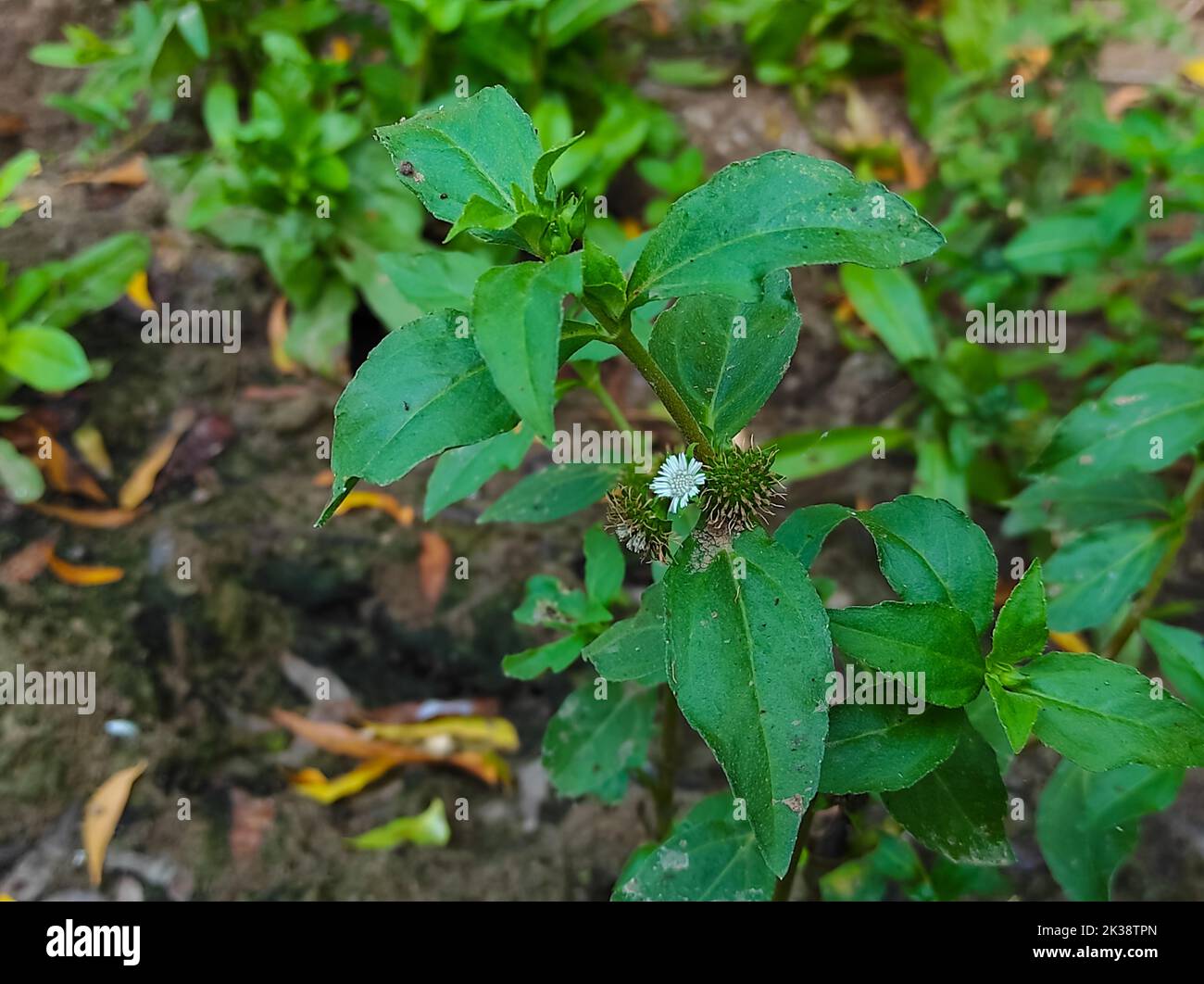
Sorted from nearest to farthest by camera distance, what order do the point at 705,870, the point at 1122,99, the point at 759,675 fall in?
the point at 759,675 → the point at 705,870 → the point at 1122,99

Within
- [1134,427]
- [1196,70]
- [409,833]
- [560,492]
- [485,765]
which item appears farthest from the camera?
[1196,70]

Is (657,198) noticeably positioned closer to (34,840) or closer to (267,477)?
(267,477)

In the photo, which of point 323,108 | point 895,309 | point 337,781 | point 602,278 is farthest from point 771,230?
point 323,108

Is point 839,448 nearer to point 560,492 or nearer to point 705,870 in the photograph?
point 560,492

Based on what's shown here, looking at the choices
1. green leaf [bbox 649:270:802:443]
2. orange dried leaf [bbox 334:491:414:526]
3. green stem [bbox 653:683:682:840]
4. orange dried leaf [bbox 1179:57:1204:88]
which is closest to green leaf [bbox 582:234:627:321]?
green leaf [bbox 649:270:802:443]

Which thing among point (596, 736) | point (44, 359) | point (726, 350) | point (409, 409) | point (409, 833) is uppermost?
point (44, 359)

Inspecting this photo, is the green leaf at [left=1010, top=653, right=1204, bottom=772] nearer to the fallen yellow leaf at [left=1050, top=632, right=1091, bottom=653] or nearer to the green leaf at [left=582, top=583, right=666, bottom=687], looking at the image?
the green leaf at [left=582, top=583, right=666, bottom=687]
